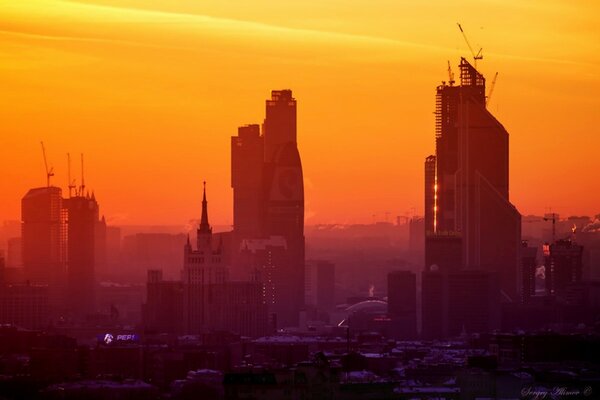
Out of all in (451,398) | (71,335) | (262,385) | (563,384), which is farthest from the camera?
(71,335)

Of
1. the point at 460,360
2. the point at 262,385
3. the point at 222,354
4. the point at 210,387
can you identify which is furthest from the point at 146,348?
the point at 262,385

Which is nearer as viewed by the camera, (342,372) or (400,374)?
(342,372)

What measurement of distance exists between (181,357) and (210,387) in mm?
30366

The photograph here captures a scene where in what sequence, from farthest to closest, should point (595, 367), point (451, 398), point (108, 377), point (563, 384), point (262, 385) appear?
1. point (595, 367)
2. point (108, 377)
3. point (563, 384)
4. point (451, 398)
5. point (262, 385)

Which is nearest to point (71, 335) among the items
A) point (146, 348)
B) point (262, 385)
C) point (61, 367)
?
point (146, 348)

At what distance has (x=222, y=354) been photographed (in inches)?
6604

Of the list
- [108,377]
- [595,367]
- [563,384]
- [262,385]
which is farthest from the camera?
[595,367]

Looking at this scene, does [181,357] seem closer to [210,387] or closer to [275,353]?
[275,353]

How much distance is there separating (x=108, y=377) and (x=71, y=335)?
48.1 meters

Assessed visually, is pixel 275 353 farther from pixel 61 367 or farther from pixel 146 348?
pixel 61 367

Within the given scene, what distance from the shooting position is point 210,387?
13450 cm
